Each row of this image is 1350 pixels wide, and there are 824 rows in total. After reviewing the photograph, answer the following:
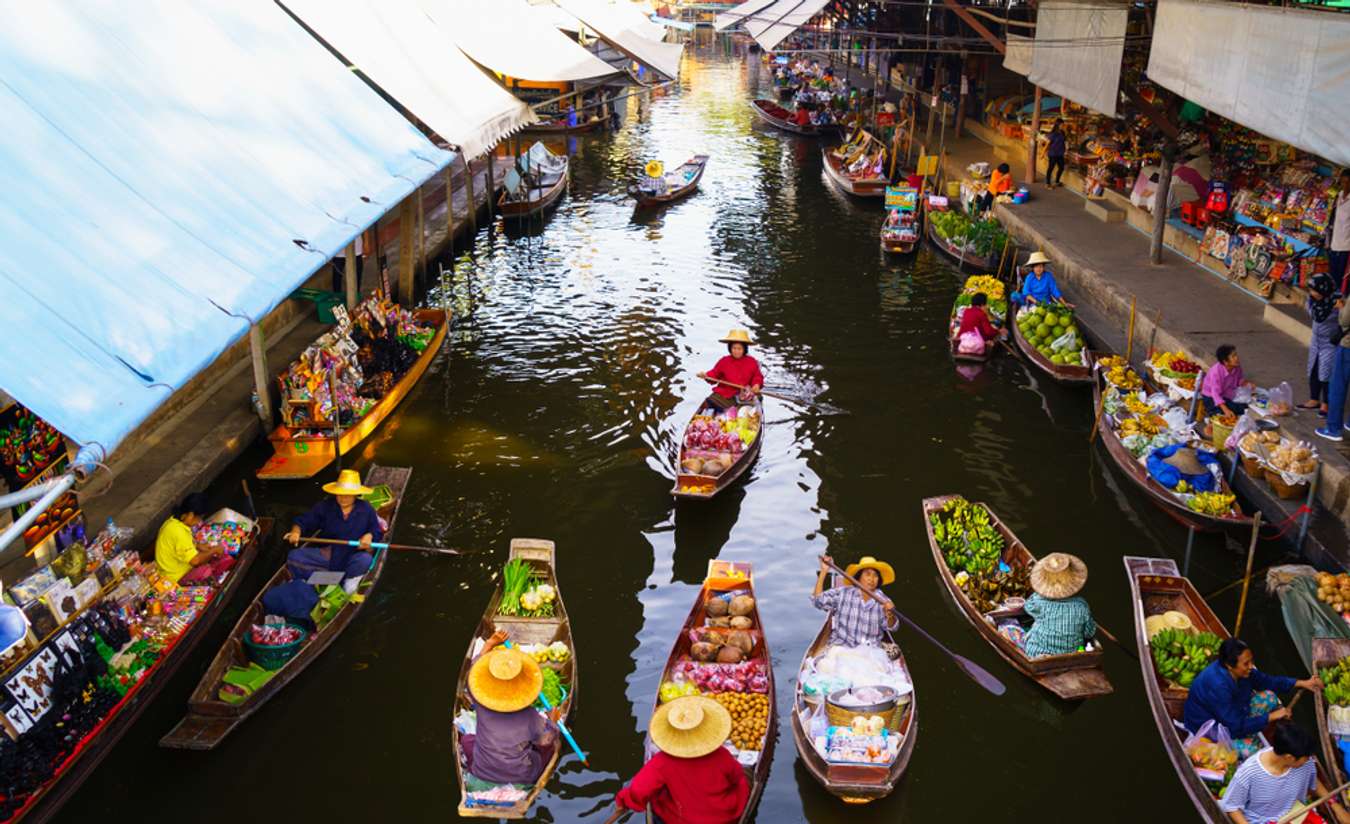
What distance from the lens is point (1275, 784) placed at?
7062 mm

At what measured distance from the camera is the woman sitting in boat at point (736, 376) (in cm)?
1361

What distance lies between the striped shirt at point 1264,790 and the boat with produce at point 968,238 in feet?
47.3

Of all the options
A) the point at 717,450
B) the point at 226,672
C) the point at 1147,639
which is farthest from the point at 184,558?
the point at 1147,639

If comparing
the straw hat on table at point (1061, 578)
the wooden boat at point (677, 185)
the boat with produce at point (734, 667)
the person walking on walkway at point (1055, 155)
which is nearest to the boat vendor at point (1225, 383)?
the straw hat on table at point (1061, 578)

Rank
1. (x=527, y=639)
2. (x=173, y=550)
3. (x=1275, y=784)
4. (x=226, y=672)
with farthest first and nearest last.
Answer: (x=173, y=550), (x=527, y=639), (x=226, y=672), (x=1275, y=784)

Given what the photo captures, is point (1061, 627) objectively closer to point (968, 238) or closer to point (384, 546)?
point (384, 546)

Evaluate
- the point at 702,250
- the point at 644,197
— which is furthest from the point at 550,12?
the point at 702,250

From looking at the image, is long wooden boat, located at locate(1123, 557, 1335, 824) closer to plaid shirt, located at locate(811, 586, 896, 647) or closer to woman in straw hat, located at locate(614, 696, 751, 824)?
plaid shirt, located at locate(811, 586, 896, 647)

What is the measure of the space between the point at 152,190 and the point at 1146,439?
10574 millimetres

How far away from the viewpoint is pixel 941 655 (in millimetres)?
9852

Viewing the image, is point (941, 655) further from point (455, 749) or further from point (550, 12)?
point (550, 12)

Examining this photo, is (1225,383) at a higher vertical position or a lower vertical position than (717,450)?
higher

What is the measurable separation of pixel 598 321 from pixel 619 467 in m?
5.60

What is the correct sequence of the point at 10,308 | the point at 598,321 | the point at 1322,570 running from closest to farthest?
the point at 10,308, the point at 1322,570, the point at 598,321
